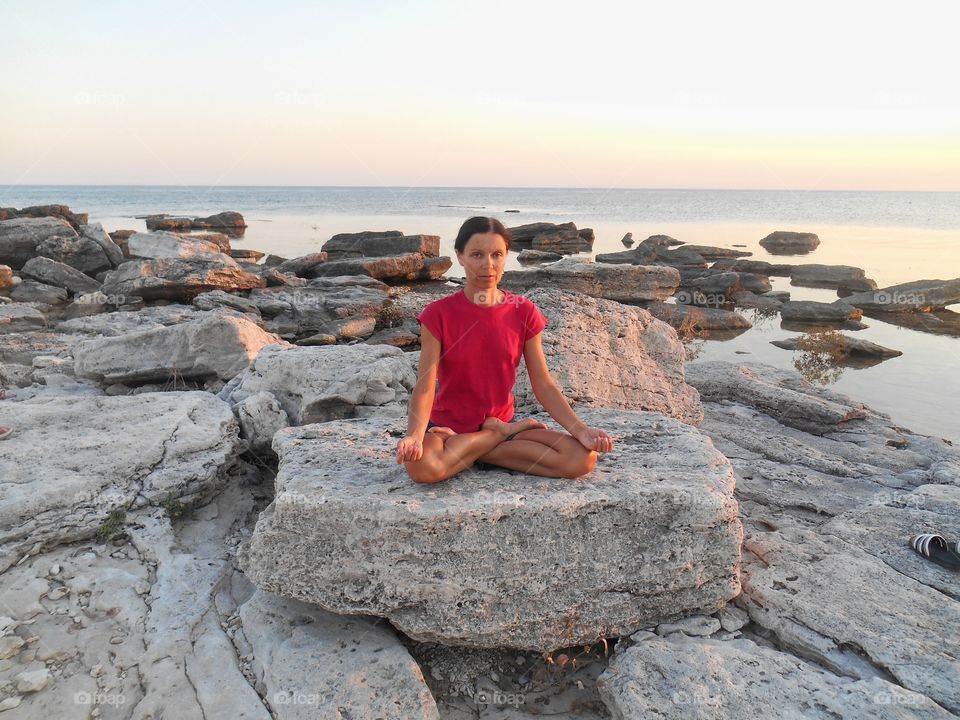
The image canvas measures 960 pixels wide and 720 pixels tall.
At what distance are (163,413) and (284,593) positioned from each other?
2458 mm

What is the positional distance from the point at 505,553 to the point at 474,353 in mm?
1127

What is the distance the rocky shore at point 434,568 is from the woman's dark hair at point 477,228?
133cm

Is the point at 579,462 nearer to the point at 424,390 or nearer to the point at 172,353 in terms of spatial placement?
the point at 424,390

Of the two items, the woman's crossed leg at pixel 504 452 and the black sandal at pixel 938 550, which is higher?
the woman's crossed leg at pixel 504 452

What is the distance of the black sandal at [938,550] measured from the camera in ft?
12.2

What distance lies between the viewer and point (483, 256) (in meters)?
3.56

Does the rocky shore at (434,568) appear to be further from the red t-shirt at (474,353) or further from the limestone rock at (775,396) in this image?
the limestone rock at (775,396)

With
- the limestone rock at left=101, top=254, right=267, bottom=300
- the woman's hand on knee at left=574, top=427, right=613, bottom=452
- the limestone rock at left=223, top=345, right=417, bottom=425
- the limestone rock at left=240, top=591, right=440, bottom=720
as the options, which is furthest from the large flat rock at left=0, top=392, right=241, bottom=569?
the limestone rock at left=101, top=254, right=267, bottom=300

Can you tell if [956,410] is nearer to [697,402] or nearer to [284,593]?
[697,402]

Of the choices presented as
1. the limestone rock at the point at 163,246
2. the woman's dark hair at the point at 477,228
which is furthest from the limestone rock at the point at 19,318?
the woman's dark hair at the point at 477,228

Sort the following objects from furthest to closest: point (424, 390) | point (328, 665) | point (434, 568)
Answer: point (424, 390)
point (434, 568)
point (328, 665)

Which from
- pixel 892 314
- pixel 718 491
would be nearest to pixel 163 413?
pixel 718 491

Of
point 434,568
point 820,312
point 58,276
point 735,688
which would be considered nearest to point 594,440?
point 434,568

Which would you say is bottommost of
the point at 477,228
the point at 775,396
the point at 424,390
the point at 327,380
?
the point at 775,396
